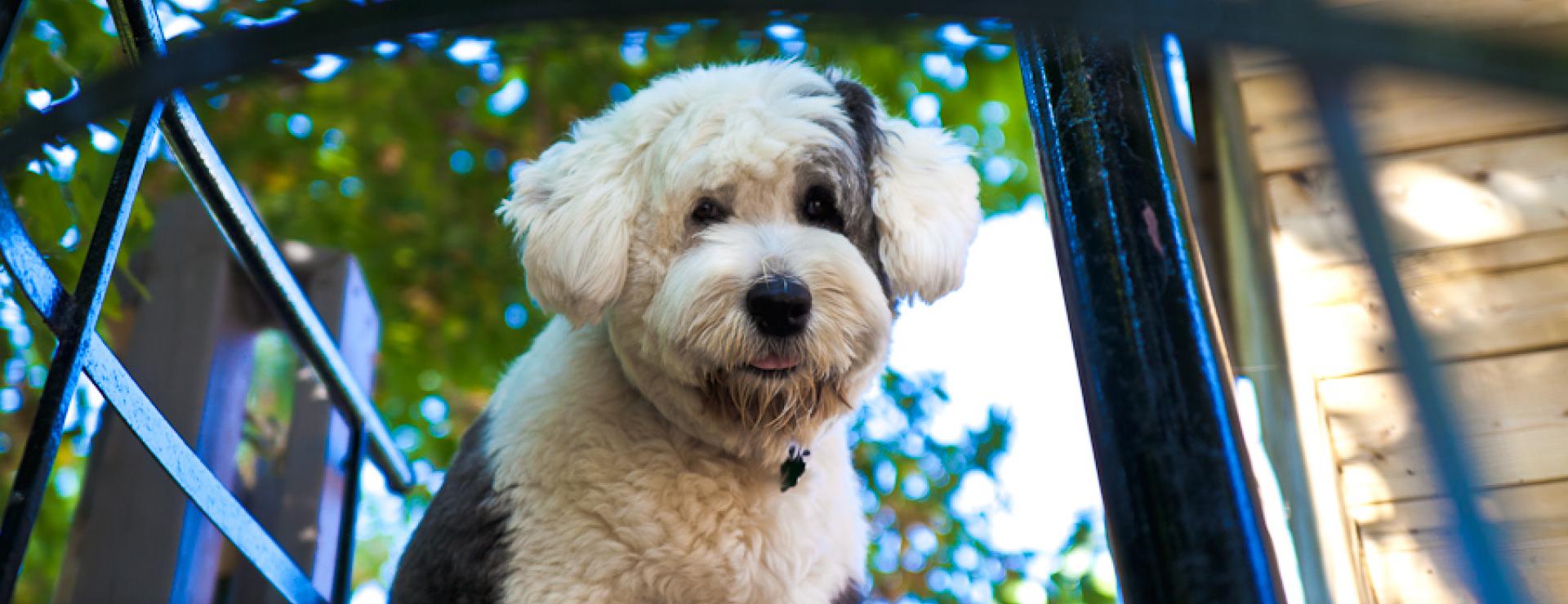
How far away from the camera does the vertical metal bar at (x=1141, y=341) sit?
2.43ft

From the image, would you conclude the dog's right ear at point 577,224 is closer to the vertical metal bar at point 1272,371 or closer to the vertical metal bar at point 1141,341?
the vertical metal bar at point 1272,371

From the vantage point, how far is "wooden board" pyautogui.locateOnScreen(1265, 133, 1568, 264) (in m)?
0.58

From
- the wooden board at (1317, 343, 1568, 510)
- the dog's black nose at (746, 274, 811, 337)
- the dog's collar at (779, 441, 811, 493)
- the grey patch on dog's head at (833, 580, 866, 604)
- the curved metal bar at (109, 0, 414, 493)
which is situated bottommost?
the wooden board at (1317, 343, 1568, 510)

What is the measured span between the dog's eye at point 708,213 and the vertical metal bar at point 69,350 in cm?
101

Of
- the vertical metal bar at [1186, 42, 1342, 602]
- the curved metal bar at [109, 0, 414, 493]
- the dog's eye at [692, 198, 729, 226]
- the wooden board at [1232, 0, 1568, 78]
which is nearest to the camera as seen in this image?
the wooden board at [1232, 0, 1568, 78]

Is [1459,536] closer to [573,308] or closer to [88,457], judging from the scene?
[573,308]

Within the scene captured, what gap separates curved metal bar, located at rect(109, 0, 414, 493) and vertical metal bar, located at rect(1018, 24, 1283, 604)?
0.90 metres

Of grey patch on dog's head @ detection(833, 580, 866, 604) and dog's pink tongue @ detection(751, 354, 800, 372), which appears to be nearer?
dog's pink tongue @ detection(751, 354, 800, 372)

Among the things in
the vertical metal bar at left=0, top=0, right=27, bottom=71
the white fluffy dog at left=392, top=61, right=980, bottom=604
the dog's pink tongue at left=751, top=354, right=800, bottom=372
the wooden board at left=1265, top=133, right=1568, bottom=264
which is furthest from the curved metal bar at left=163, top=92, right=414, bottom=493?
the wooden board at left=1265, top=133, right=1568, bottom=264

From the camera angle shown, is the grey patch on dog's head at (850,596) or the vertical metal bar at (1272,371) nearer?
the grey patch on dog's head at (850,596)

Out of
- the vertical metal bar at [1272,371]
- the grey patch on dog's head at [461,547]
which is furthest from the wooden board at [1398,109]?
the grey patch on dog's head at [461,547]

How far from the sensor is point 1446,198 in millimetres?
1283

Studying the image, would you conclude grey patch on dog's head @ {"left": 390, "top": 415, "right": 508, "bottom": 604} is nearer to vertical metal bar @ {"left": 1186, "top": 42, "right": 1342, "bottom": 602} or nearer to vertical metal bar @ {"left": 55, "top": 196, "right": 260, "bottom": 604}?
vertical metal bar @ {"left": 55, "top": 196, "right": 260, "bottom": 604}

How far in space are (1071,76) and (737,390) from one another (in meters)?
1.45
